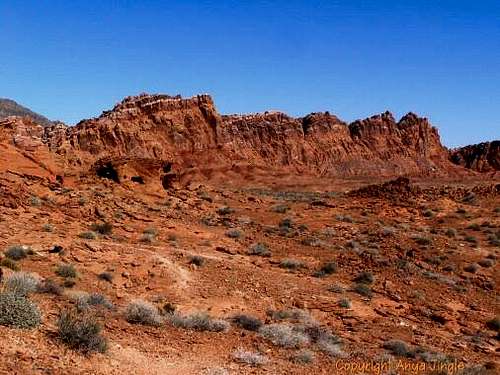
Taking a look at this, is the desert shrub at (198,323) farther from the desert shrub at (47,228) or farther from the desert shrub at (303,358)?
the desert shrub at (47,228)

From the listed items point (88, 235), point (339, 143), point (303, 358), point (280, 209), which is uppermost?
point (339, 143)

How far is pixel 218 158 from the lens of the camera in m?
77.8

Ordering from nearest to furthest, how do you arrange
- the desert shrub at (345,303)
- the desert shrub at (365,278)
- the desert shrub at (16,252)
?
the desert shrub at (16,252)
the desert shrub at (345,303)
the desert shrub at (365,278)

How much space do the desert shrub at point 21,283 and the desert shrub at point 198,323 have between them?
252cm

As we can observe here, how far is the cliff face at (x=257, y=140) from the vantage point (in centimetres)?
6938

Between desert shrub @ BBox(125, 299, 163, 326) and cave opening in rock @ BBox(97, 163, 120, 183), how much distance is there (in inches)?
625

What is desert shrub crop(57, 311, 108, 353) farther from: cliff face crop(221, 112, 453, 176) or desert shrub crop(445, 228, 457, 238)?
cliff face crop(221, 112, 453, 176)

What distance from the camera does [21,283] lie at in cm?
958

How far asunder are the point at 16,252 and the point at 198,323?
4734mm

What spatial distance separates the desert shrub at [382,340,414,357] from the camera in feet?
33.7

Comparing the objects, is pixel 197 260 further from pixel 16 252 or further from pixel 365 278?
pixel 365 278

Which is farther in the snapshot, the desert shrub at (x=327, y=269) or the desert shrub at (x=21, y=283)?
the desert shrub at (x=327, y=269)

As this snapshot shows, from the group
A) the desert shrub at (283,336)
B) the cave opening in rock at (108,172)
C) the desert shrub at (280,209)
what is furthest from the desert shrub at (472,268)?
the cave opening in rock at (108,172)

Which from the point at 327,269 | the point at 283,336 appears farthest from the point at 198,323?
the point at 327,269
